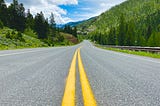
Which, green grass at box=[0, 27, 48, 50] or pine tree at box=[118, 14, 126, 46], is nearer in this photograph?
green grass at box=[0, 27, 48, 50]

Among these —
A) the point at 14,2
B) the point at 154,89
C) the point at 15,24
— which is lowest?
the point at 154,89

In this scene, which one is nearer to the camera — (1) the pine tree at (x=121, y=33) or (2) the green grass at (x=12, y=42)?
(2) the green grass at (x=12, y=42)

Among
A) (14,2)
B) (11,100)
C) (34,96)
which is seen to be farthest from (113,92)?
(14,2)

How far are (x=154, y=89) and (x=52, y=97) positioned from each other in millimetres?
1926

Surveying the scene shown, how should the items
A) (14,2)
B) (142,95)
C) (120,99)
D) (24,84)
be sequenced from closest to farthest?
(120,99) < (142,95) < (24,84) < (14,2)

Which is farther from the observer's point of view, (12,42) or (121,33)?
(121,33)

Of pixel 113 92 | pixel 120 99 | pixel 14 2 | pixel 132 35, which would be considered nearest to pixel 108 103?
pixel 120 99

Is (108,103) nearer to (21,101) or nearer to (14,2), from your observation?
(21,101)

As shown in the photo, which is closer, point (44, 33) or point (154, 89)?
point (154, 89)

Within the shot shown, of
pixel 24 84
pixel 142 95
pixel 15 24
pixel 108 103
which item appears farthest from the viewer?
pixel 15 24

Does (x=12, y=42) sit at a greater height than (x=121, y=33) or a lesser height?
lesser

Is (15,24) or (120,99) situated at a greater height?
(15,24)

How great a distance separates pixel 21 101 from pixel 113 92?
156cm

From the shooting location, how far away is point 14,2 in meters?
80.6
